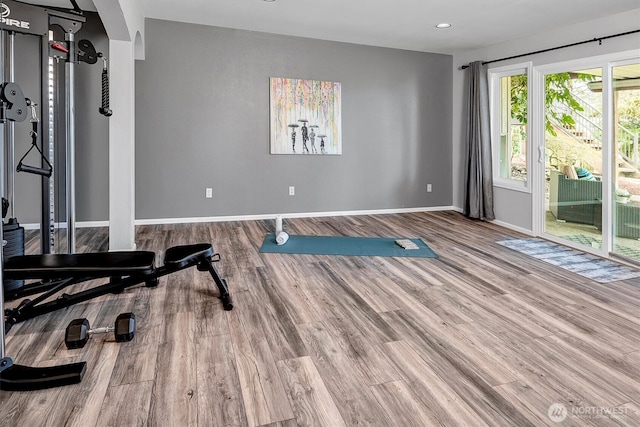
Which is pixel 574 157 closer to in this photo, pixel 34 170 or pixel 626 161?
pixel 626 161

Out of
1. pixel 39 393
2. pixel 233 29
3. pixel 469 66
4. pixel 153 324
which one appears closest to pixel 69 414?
pixel 39 393

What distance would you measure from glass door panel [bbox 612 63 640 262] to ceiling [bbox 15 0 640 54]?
564 millimetres

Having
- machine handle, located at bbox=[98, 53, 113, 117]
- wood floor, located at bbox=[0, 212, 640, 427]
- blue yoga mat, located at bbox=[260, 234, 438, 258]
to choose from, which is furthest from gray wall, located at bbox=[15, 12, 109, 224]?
wood floor, located at bbox=[0, 212, 640, 427]

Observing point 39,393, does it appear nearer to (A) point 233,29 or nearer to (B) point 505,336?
(B) point 505,336

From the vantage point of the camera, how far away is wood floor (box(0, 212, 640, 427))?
5.68 feet

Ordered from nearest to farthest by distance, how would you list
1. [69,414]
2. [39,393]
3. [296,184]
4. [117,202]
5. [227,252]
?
1. [69,414]
2. [39,393]
3. [117,202]
4. [227,252]
5. [296,184]

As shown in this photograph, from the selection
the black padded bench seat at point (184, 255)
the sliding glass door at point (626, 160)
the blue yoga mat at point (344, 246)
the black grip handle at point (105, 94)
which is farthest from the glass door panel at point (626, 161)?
the black grip handle at point (105, 94)

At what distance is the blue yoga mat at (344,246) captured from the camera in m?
4.23

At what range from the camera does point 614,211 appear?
4.23 m

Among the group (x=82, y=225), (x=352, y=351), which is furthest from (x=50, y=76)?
(x=352, y=351)

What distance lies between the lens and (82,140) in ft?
16.6

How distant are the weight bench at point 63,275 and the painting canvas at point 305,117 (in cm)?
323

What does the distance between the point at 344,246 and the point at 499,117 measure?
301cm

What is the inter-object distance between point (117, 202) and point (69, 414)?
250 centimetres
